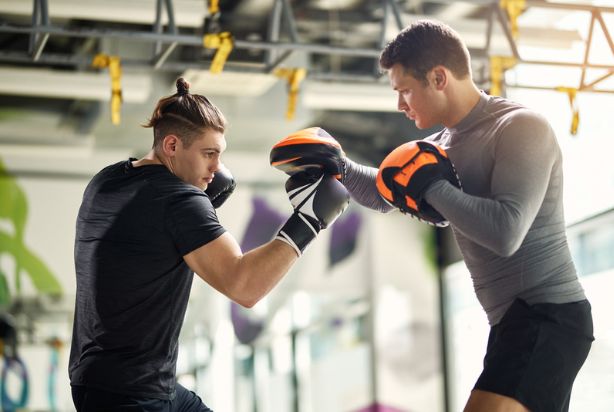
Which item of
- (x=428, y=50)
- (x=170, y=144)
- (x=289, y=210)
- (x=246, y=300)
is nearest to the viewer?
(x=428, y=50)

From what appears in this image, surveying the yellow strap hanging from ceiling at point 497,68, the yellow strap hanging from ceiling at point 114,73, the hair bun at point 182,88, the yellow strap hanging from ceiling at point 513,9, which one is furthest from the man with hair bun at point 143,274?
the yellow strap hanging from ceiling at point 497,68

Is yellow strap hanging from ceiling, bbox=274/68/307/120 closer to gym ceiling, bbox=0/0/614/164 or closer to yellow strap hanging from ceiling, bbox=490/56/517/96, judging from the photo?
gym ceiling, bbox=0/0/614/164

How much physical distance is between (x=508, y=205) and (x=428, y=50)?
42 cm

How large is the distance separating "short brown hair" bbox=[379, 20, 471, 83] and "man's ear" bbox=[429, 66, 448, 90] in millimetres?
10

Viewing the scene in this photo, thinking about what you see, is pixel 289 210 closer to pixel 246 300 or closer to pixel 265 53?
pixel 265 53

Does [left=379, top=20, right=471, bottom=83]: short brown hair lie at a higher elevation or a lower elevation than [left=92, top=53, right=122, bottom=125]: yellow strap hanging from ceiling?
higher

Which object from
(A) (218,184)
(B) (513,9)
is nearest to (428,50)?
(A) (218,184)

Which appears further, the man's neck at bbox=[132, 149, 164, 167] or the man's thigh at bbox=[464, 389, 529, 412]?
the man's neck at bbox=[132, 149, 164, 167]

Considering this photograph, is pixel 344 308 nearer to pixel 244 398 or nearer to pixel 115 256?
pixel 244 398

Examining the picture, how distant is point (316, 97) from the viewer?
6.47 meters

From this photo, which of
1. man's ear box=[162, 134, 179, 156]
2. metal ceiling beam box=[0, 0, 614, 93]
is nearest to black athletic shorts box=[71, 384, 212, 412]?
man's ear box=[162, 134, 179, 156]

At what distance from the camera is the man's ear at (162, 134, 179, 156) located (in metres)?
2.35

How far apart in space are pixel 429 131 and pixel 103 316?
595 centimetres

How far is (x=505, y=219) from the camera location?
1924 millimetres
